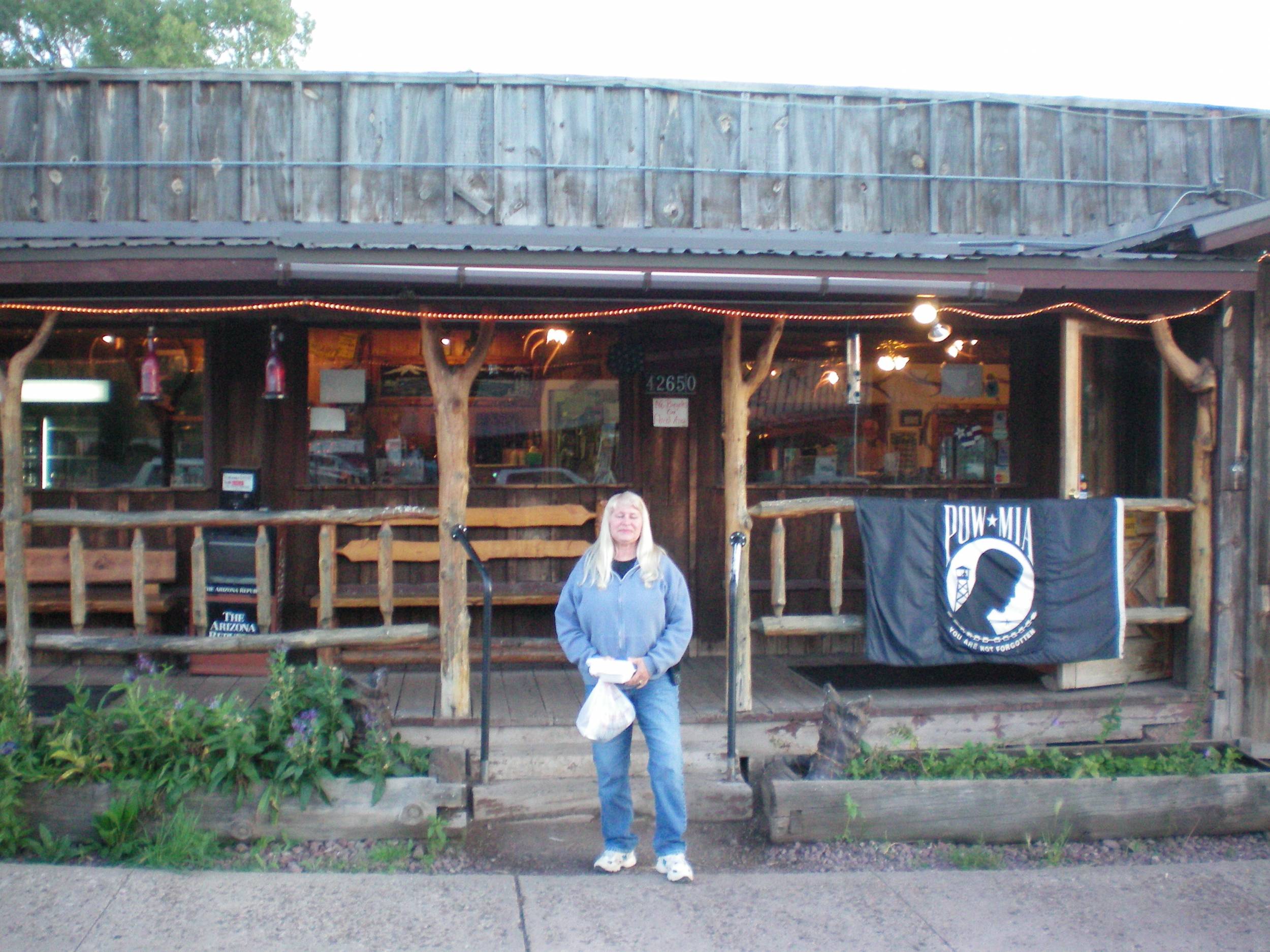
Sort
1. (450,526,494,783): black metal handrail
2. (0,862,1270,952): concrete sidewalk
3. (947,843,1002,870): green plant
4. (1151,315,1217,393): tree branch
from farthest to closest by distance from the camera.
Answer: (1151,315,1217,393): tree branch, (450,526,494,783): black metal handrail, (947,843,1002,870): green plant, (0,862,1270,952): concrete sidewalk

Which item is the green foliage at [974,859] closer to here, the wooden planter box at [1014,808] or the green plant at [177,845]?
the wooden planter box at [1014,808]

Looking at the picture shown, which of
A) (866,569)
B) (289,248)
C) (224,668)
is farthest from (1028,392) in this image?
(224,668)

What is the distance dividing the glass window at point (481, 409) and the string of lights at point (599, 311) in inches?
39.3

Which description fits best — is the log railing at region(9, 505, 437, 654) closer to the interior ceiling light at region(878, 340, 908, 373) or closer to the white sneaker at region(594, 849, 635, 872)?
the white sneaker at region(594, 849, 635, 872)

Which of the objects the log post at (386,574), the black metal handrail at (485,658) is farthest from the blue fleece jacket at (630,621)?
the log post at (386,574)

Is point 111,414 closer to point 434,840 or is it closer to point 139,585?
point 139,585

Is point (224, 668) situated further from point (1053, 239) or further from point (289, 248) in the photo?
point (1053, 239)

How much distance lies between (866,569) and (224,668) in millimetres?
4194

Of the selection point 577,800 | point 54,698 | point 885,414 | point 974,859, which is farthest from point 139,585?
point 885,414

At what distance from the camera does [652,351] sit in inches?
310

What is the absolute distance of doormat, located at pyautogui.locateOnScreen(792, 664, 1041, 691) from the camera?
7008 millimetres

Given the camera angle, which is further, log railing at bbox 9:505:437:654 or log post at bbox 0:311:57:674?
log railing at bbox 9:505:437:654

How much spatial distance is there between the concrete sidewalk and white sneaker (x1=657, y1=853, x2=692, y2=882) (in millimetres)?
50

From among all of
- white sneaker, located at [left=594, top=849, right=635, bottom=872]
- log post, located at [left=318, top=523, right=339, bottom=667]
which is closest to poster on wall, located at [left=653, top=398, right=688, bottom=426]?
log post, located at [left=318, top=523, right=339, bottom=667]
